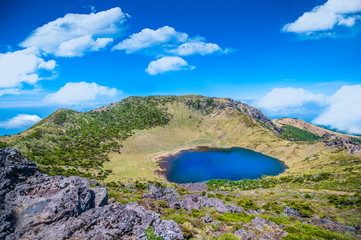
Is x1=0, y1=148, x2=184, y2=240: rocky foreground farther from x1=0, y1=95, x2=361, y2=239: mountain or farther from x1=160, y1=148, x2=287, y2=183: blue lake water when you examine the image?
x1=160, y1=148, x2=287, y2=183: blue lake water

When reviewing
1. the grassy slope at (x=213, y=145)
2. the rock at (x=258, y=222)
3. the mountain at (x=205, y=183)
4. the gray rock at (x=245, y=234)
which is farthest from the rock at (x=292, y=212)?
the grassy slope at (x=213, y=145)

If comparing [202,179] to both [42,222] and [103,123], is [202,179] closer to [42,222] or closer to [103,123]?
[42,222]

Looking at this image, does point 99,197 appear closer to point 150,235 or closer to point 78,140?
point 150,235

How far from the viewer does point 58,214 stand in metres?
15.4

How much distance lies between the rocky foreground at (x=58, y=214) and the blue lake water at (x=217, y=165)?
65.2 m

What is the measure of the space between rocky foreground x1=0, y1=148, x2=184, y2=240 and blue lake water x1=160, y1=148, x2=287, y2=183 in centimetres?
6517

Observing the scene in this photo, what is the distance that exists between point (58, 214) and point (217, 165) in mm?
96567

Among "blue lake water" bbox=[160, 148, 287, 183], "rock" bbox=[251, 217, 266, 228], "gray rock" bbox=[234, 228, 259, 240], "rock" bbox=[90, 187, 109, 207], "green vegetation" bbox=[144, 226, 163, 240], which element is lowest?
"blue lake water" bbox=[160, 148, 287, 183]

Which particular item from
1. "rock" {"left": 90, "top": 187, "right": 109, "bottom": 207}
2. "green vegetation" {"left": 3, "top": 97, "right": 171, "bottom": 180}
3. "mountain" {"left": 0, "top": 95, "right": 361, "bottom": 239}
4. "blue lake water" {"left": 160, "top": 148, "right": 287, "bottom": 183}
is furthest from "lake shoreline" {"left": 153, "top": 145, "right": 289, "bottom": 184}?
"rock" {"left": 90, "top": 187, "right": 109, "bottom": 207}

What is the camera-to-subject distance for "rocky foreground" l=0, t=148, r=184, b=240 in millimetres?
13867

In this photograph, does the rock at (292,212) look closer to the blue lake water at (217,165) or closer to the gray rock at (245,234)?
the gray rock at (245,234)

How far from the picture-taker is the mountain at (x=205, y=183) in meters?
22.1

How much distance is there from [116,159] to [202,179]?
59.6m

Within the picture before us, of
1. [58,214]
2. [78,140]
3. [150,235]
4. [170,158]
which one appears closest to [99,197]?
[58,214]
